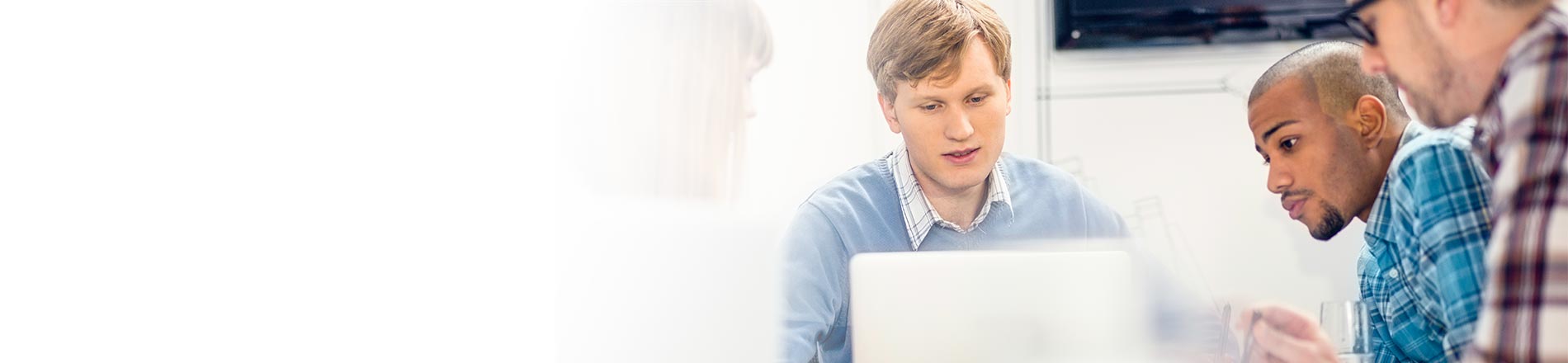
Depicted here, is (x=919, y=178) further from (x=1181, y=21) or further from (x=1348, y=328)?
(x=1348, y=328)

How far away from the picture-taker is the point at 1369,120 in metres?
1.26

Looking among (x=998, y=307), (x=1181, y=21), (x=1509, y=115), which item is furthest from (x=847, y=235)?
(x=1509, y=115)

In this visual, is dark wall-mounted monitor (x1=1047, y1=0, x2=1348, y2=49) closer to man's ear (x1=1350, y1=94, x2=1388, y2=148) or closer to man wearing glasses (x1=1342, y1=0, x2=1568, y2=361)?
man's ear (x1=1350, y1=94, x2=1388, y2=148)

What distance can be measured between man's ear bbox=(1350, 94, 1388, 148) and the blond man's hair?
1.33 ft

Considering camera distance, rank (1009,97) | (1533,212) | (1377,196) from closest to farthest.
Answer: (1533,212)
(1377,196)
(1009,97)

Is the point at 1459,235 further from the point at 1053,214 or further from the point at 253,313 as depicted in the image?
the point at 253,313

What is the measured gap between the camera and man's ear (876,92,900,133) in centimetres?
132

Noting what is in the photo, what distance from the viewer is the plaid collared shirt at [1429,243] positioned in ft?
3.29

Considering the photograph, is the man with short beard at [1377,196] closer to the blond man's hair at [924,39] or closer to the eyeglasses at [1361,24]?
the eyeglasses at [1361,24]

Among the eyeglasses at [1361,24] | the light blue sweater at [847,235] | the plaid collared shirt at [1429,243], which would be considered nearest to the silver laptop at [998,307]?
the light blue sweater at [847,235]

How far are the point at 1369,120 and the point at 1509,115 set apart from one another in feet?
1.32

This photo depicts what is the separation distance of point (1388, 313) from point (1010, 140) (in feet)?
1.55

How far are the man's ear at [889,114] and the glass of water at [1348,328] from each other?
0.56 m

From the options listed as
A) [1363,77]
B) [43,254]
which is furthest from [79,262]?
[1363,77]
